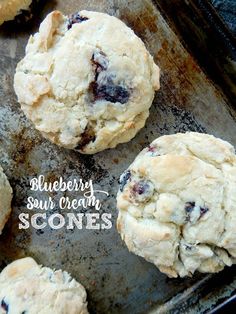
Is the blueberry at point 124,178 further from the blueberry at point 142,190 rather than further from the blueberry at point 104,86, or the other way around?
the blueberry at point 104,86

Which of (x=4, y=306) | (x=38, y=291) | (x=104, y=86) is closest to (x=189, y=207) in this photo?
(x=104, y=86)

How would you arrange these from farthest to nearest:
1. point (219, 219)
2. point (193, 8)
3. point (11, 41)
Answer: point (11, 41) < point (193, 8) < point (219, 219)

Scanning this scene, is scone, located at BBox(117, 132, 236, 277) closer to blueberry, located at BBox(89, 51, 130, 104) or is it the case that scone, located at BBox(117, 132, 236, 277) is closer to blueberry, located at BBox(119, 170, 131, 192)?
blueberry, located at BBox(119, 170, 131, 192)

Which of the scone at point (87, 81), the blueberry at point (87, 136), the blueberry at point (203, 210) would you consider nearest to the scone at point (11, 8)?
the scone at point (87, 81)

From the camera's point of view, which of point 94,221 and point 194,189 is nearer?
point 194,189

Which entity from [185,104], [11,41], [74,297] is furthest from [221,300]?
[11,41]

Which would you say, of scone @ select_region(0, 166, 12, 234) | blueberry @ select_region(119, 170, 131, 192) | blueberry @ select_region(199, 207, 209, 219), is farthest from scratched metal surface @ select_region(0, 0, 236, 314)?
blueberry @ select_region(199, 207, 209, 219)

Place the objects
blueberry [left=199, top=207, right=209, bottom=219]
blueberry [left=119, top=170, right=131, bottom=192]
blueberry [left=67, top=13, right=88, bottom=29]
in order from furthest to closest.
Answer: blueberry [left=67, top=13, right=88, bottom=29] < blueberry [left=119, top=170, right=131, bottom=192] < blueberry [left=199, top=207, right=209, bottom=219]

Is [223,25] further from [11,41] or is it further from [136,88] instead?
[11,41]
